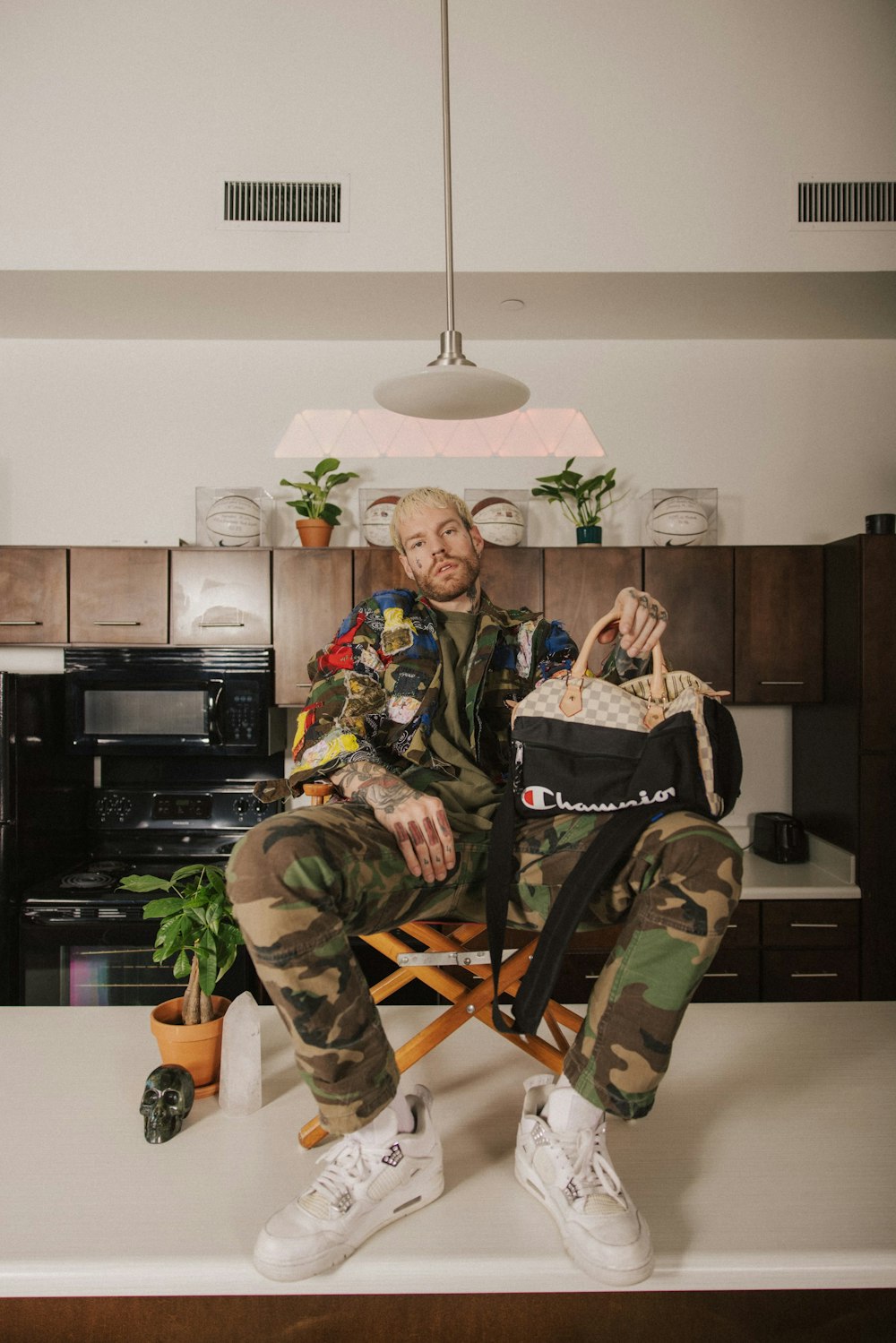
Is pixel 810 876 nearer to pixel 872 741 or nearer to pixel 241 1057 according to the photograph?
pixel 872 741

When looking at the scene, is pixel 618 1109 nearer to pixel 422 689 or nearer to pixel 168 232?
pixel 422 689

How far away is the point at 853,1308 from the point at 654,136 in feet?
10.3

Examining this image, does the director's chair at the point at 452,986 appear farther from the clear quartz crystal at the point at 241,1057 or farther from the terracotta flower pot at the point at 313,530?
the terracotta flower pot at the point at 313,530

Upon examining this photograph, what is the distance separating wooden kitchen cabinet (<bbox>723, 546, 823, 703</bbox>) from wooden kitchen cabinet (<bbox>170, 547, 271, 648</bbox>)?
171 centimetres

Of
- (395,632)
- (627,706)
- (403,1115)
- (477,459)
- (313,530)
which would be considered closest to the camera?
(403,1115)

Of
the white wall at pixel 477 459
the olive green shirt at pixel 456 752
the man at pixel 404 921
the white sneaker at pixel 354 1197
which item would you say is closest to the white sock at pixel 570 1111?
the man at pixel 404 921

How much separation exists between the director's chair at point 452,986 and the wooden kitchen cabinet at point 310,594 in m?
1.24

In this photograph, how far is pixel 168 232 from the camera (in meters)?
2.63

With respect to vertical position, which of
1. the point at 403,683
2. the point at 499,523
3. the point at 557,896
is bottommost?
the point at 557,896

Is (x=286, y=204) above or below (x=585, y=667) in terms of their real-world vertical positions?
above

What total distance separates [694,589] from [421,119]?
183 centimetres

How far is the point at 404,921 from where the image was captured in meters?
1.47

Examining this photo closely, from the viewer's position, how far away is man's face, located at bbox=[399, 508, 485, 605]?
6.11ft

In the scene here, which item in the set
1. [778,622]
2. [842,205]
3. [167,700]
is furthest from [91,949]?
[842,205]
